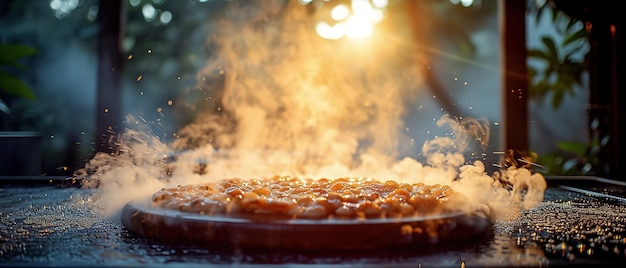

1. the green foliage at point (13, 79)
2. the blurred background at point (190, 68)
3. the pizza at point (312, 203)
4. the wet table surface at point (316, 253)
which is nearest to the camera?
the wet table surface at point (316, 253)

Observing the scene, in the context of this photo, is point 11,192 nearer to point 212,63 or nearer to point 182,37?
point 212,63

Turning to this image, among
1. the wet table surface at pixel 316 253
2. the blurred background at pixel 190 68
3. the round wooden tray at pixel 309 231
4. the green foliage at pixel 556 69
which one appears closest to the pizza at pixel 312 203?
the round wooden tray at pixel 309 231

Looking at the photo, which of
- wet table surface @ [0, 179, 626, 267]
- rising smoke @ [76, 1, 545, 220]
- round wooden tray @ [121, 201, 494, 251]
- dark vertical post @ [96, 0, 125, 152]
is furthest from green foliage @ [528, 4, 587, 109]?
round wooden tray @ [121, 201, 494, 251]

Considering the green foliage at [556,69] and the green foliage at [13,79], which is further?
the green foliage at [556,69]

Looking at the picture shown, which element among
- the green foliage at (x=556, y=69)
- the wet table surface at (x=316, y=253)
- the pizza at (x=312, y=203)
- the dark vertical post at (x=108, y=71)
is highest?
the green foliage at (x=556, y=69)

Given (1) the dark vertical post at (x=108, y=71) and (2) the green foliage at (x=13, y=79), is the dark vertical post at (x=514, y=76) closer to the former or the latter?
(1) the dark vertical post at (x=108, y=71)

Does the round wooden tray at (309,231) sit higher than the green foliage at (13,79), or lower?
lower

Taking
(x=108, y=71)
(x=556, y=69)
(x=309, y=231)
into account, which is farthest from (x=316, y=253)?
(x=556, y=69)

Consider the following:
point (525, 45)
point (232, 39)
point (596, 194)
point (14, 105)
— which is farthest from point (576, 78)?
point (14, 105)
